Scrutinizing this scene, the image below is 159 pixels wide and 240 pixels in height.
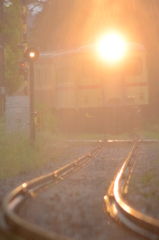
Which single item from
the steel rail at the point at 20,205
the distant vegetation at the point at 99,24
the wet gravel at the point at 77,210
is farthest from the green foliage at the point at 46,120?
the wet gravel at the point at 77,210

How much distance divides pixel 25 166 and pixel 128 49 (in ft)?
39.7

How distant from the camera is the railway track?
3.68 m

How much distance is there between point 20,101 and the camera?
55.1 ft

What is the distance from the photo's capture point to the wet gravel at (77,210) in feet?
13.8

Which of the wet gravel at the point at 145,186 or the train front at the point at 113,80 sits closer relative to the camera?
the wet gravel at the point at 145,186

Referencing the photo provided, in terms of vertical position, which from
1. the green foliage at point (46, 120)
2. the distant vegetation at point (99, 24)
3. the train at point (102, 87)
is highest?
the distant vegetation at point (99, 24)

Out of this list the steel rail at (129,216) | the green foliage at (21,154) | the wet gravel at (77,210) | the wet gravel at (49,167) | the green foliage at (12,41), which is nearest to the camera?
the steel rail at (129,216)

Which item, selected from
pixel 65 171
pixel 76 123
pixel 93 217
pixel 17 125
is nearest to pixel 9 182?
pixel 65 171

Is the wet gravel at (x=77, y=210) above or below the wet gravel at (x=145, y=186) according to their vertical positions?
above

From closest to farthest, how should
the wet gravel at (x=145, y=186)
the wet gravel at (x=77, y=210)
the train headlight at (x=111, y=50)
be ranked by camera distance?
the wet gravel at (x=77, y=210) < the wet gravel at (x=145, y=186) < the train headlight at (x=111, y=50)

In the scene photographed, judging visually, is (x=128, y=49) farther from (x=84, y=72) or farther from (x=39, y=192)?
(x=39, y=192)

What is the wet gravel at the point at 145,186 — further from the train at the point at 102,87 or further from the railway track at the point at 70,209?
the train at the point at 102,87

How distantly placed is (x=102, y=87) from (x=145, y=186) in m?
14.0

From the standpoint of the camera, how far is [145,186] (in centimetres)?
712
